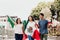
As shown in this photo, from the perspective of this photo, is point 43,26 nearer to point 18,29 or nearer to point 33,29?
point 33,29

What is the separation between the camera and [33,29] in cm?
178

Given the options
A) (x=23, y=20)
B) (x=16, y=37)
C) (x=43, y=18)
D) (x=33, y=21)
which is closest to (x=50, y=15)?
(x=43, y=18)

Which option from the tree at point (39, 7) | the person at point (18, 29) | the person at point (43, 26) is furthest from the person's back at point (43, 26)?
the person at point (18, 29)

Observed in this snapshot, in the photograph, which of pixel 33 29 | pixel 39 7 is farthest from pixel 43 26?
pixel 39 7

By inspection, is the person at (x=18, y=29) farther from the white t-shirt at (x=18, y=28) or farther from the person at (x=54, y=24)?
the person at (x=54, y=24)

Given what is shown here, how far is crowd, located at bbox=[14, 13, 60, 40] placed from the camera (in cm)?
176

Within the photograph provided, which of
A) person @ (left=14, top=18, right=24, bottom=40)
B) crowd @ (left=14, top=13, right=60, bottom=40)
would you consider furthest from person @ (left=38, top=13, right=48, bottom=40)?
person @ (left=14, top=18, right=24, bottom=40)

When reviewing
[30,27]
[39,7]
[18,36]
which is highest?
[39,7]

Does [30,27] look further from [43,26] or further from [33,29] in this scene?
[43,26]

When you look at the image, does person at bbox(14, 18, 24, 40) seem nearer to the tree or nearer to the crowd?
the crowd

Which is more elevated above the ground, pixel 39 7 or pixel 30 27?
pixel 39 7

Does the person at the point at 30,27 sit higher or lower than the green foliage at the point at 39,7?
lower

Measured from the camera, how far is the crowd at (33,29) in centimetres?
176

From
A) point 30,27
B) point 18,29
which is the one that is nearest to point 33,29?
point 30,27
